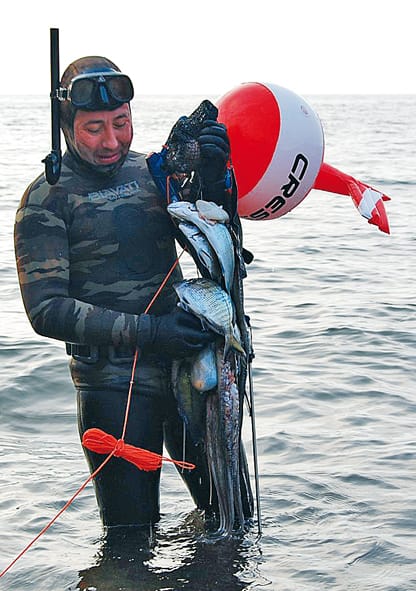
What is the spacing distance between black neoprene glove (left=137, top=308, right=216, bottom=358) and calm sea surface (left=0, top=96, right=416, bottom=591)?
1297mm

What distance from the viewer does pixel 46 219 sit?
4797 mm

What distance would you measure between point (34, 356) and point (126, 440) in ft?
17.3

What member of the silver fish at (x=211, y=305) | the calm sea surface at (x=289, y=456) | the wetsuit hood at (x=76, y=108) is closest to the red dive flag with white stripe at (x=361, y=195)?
the silver fish at (x=211, y=305)

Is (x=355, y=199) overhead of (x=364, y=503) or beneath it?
overhead

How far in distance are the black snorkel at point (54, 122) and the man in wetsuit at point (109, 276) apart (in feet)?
0.18

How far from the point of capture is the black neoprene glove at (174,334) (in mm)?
4719

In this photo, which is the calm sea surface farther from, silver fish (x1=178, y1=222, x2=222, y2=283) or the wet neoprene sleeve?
silver fish (x1=178, y1=222, x2=222, y2=283)

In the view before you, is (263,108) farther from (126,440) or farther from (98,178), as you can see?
(126,440)

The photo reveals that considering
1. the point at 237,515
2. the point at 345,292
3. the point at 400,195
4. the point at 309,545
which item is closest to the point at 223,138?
the point at 237,515

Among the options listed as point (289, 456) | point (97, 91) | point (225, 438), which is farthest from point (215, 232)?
point (289, 456)

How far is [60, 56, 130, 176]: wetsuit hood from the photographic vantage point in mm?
4844

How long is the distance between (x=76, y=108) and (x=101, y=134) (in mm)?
167

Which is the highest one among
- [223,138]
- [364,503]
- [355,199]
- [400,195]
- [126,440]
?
[223,138]

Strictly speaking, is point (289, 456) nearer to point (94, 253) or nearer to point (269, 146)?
point (269, 146)
